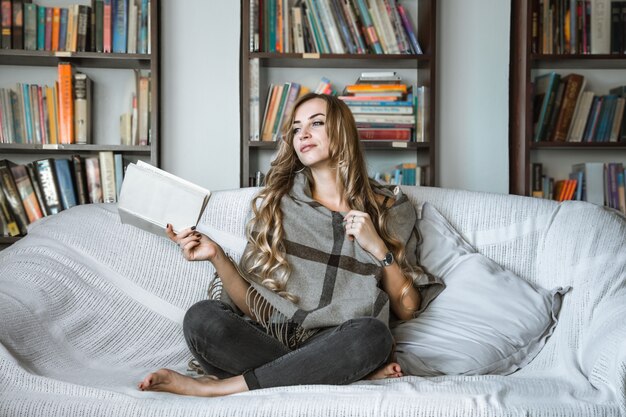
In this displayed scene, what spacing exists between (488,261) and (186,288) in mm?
829

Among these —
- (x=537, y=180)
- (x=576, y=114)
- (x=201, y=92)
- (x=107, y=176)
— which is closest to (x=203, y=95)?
(x=201, y=92)

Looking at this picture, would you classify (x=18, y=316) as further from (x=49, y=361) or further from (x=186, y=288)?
(x=186, y=288)

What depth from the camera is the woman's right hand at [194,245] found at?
1577 mm

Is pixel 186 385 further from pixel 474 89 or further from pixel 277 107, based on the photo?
pixel 474 89

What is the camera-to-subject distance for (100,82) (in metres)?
2.84

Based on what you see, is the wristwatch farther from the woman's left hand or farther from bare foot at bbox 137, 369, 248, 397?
bare foot at bbox 137, 369, 248, 397

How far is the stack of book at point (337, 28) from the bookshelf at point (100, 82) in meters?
0.45

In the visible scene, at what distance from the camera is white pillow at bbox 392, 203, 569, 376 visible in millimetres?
1637

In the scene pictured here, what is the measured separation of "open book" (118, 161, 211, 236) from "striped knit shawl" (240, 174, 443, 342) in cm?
28

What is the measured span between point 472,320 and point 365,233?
1.13 feet

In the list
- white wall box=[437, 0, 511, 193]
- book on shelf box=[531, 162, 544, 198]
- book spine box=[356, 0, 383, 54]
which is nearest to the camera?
book spine box=[356, 0, 383, 54]

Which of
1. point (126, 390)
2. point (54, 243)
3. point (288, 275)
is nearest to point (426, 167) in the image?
point (288, 275)

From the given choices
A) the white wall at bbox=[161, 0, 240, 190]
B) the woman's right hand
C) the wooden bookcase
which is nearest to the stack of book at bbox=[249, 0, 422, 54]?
the white wall at bbox=[161, 0, 240, 190]

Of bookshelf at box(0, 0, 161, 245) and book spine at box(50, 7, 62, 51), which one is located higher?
book spine at box(50, 7, 62, 51)
